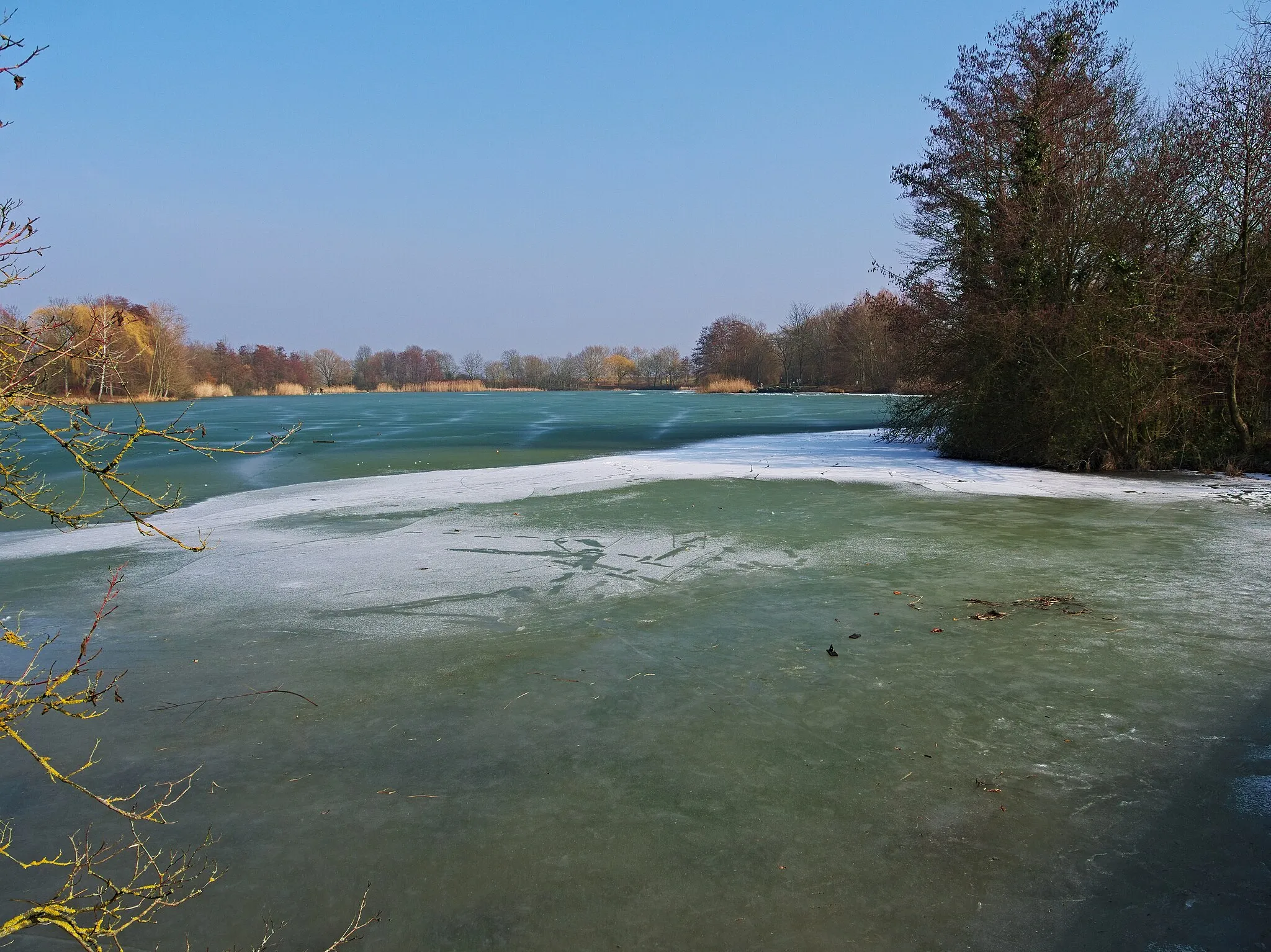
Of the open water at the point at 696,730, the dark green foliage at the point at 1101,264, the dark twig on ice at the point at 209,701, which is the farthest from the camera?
the dark green foliage at the point at 1101,264

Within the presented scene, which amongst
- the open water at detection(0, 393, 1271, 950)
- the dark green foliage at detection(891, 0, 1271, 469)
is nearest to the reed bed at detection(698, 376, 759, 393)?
the dark green foliage at detection(891, 0, 1271, 469)

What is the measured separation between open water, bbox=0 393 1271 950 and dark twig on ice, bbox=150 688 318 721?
49 mm

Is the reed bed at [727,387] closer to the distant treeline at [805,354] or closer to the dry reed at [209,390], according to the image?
the distant treeline at [805,354]

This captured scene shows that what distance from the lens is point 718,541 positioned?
7863 mm

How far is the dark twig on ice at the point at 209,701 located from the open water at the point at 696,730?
5cm

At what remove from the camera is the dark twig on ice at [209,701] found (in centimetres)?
416

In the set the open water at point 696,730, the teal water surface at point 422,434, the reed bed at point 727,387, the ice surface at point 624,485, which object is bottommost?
the open water at point 696,730

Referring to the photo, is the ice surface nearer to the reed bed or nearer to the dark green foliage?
the dark green foliage

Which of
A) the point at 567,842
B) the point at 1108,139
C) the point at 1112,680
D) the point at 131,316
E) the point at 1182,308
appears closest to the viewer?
the point at 131,316

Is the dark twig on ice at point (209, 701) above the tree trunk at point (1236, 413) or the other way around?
the other way around

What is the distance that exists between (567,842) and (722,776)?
730 mm

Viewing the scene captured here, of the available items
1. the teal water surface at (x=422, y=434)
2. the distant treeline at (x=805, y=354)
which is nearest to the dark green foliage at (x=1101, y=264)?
the teal water surface at (x=422, y=434)

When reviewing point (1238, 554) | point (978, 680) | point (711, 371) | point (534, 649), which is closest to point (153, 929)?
point (534, 649)

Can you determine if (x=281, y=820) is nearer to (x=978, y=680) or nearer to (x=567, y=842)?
(x=567, y=842)
